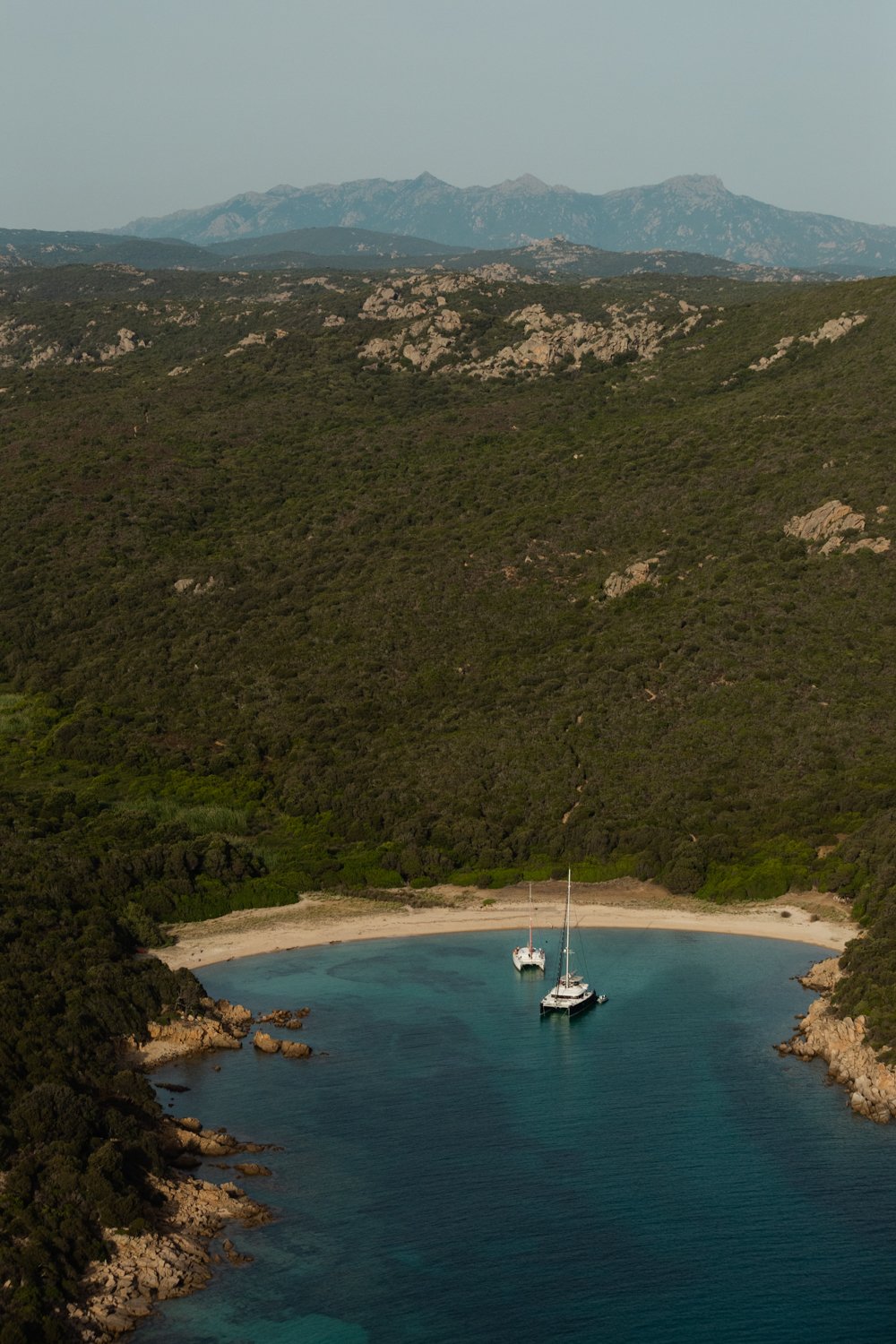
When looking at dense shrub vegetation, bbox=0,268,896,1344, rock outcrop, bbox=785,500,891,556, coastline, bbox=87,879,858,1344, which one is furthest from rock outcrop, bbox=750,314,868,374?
coastline, bbox=87,879,858,1344

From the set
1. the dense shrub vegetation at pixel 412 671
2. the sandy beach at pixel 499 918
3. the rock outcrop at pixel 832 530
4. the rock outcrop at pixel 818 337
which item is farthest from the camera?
the rock outcrop at pixel 818 337

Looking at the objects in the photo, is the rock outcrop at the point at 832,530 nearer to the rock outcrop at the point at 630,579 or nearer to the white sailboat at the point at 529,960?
the rock outcrop at the point at 630,579

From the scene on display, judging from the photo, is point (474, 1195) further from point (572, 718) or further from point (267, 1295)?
point (572, 718)

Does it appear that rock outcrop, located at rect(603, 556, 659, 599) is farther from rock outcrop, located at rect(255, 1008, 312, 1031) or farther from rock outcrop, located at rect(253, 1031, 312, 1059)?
rock outcrop, located at rect(253, 1031, 312, 1059)

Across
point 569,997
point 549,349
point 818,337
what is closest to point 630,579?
point 818,337

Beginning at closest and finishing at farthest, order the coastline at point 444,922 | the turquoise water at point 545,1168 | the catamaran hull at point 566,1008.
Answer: the turquoise water at point 545,1168
the coastline at point 444,922
the catamaran hull at point 566,1008

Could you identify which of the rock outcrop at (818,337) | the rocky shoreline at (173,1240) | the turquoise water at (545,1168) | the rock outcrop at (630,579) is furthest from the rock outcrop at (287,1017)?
the rock outcrop at (818,337)
